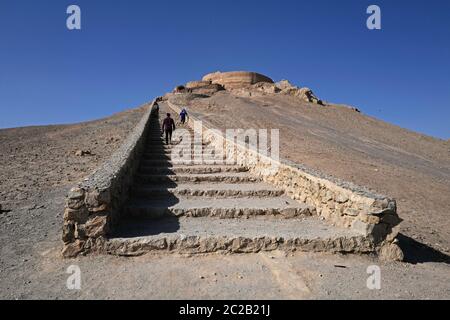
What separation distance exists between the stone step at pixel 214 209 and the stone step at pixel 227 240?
1.86 ft

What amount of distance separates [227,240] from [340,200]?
5.91 feet

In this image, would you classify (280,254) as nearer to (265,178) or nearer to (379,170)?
(265,178)

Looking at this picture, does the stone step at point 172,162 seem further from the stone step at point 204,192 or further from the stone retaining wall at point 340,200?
the stone step at point 204,192

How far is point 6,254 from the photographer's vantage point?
14.4 feet

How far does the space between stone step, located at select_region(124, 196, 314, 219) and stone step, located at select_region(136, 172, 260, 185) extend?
1.27m

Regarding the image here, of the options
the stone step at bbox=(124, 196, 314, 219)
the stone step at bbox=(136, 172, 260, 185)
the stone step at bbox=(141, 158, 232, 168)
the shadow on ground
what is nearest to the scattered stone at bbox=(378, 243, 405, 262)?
the shadow on ground

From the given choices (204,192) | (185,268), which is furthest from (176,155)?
(185,268)

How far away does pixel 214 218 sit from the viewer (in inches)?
216

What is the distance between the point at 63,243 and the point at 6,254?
694 millimetres

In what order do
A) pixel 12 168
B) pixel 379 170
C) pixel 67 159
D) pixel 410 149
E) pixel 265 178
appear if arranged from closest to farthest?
pixel 265 178 < pixel 12 168 < pixel 67 159 < pixel 379 170 < pixel 410 149

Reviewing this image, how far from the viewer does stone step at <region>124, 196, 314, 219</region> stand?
5465mm

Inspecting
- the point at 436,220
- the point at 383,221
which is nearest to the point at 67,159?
the point at 383,221

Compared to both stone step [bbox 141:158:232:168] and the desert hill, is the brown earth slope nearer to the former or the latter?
the desert hill
